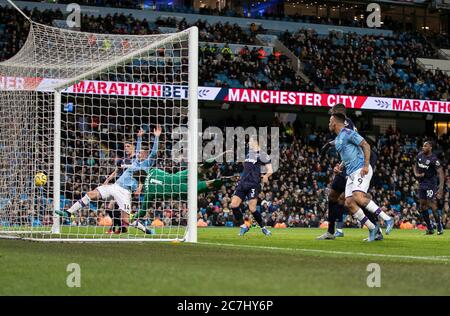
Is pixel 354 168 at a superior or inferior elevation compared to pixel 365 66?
inferior

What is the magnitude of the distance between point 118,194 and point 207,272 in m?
8.40

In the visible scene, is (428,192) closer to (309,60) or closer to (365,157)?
(365,157)

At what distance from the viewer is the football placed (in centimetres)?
1652

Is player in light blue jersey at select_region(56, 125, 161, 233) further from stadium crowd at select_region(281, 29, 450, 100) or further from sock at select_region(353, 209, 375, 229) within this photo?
stadium crowd at select_region(281, 29, 450, 100)

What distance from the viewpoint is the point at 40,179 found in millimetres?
16547

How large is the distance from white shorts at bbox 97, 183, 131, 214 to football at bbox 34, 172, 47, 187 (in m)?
1.46

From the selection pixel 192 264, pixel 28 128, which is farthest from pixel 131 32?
pixel 192 264

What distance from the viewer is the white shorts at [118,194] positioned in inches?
619

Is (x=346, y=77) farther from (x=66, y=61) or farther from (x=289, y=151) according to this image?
(x=66, y=61)

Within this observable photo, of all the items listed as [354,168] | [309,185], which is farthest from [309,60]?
[354,168]

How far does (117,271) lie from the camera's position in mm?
7703

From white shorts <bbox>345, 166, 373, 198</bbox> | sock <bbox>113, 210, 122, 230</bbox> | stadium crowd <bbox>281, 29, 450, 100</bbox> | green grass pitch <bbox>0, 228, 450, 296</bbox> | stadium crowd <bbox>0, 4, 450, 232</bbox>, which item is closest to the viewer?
green grass pitch <bbox>0, 228, 450, 296</bbox>

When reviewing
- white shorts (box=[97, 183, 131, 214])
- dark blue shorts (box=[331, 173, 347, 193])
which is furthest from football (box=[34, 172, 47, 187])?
dark blue shorts (box=[331, 173, 347, 193])
